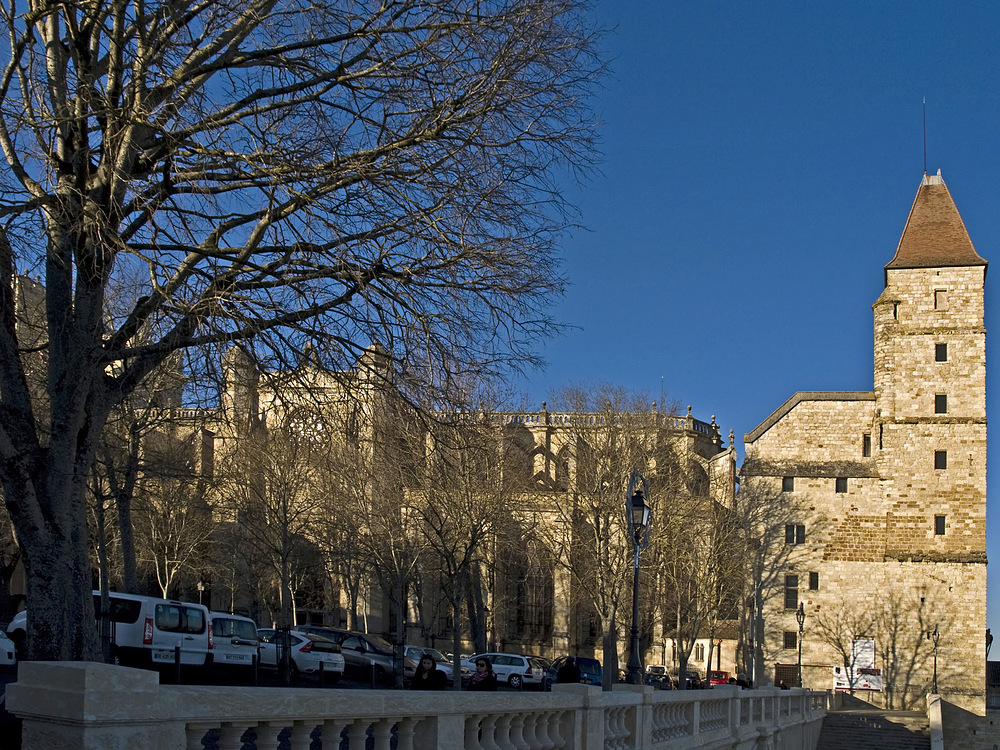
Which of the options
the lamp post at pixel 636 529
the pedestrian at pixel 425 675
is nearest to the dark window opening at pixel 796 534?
the lamp post at pixel 636 529

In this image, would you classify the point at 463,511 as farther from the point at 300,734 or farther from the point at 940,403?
the point at 940,403

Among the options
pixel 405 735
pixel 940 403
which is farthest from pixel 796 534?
pixel 405 735

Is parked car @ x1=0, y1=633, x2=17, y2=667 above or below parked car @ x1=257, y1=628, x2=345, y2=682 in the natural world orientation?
above

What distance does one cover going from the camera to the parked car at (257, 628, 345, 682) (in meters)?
30.0

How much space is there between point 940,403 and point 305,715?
56.4 meters

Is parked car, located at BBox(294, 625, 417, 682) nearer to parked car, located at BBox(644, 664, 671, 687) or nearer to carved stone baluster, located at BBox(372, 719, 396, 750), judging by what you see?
parked car, located at BBox(644, 664, 671, 687)

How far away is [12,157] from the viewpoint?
10.2 m

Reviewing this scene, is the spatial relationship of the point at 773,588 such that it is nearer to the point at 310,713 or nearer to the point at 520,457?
the point at 520,457

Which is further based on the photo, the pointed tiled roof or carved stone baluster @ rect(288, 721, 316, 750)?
the pointed tiled roof

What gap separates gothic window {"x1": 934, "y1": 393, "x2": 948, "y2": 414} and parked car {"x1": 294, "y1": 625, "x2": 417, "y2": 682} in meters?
34.2

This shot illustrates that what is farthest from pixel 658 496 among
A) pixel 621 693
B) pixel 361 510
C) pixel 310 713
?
pixel 310 713

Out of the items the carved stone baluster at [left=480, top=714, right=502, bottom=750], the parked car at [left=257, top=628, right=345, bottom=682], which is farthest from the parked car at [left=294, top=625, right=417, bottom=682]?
Result: the carved stone baluster at [left=480, top=714, right=502, bottom=750]

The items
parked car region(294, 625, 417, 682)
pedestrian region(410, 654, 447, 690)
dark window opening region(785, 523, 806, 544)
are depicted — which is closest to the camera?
pedestrian region(410, 654, 447, 690)

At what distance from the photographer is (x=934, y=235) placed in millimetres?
60000
